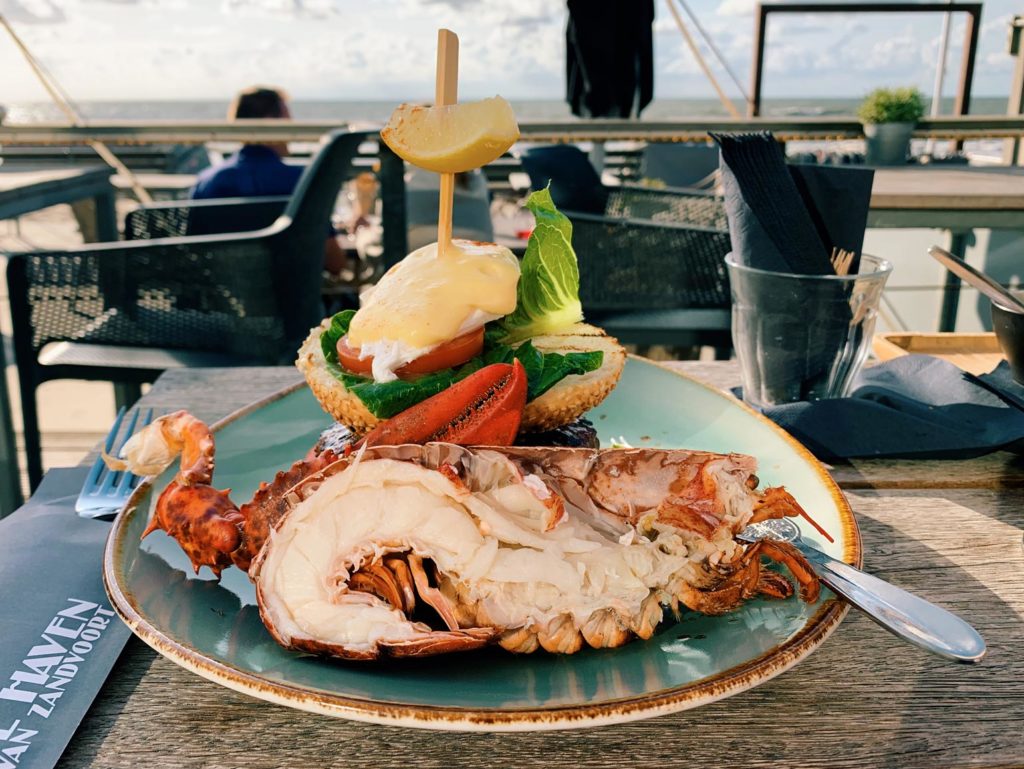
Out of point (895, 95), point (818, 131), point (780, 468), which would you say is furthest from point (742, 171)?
point (895, 95)

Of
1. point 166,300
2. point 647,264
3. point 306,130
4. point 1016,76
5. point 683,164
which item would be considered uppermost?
point 1016,76

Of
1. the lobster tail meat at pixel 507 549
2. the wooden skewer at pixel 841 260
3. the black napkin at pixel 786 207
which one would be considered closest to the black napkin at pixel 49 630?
the lobster tail meat at pixel 507 549

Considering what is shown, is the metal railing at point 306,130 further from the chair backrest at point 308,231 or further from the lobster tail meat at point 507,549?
the lobster tail meat at point 507,549

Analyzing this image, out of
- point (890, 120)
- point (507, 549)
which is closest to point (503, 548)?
point (507, 549)

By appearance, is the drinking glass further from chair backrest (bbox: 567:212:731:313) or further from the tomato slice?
chair backrest (bbox: 567:212:731:313)

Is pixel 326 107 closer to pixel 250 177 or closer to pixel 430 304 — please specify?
pixel 250 177

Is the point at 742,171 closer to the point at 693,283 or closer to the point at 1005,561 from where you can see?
the point at 1005,561

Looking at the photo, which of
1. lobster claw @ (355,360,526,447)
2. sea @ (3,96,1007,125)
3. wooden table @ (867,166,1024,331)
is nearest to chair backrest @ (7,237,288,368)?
lobster claw @ (355,360,526,447)
